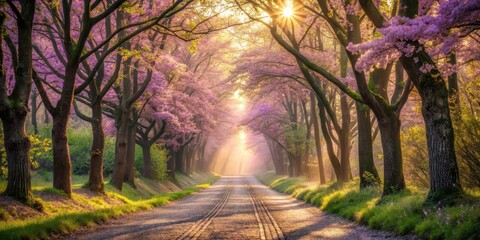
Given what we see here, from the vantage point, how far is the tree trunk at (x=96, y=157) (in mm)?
20272

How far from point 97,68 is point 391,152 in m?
11.9

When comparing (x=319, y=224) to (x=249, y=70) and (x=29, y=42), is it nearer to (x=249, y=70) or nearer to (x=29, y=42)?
(x=29, y=42)

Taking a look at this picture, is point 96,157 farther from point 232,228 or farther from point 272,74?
point 232,228

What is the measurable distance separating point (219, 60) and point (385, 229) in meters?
32.6

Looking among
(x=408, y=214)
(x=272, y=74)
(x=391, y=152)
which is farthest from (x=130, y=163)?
(x=408, y=214)

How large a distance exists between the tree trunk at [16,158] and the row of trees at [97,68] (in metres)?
0.03

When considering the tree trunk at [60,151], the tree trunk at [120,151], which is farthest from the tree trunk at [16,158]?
the tree trunk at [120,151]

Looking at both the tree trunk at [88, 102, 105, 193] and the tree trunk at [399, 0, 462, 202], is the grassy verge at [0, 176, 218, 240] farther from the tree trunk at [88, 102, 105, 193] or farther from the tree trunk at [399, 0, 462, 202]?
the tree trunk at [399, 0, 462, 202]

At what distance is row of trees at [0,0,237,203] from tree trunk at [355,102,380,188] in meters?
7.81

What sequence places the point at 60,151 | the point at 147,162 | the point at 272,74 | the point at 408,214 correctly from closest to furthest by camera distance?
the point at 408,214 < the point at 60,151 < the point at 272,74 < the point at 147,162

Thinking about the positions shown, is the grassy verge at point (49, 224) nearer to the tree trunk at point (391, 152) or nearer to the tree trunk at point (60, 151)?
the tree trunk at point (60, 151)

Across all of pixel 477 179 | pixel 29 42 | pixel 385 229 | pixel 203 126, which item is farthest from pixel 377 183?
pixel 203 126

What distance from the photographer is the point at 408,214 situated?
10.9m

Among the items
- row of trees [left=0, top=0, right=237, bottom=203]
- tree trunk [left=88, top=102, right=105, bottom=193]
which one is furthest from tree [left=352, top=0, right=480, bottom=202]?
tree trunk [left=88, top=102, right=105, bottom=193]
